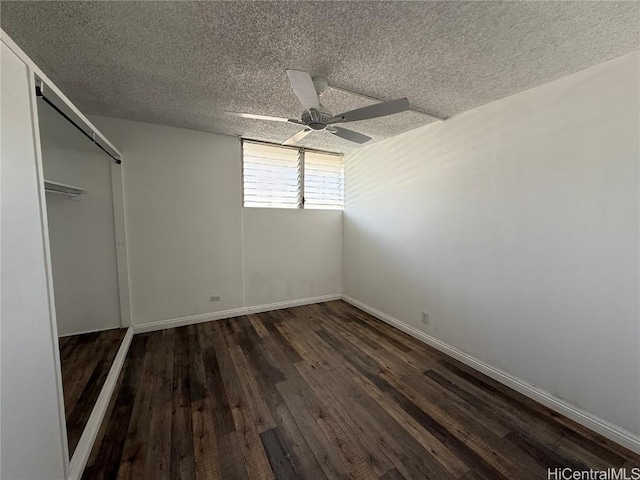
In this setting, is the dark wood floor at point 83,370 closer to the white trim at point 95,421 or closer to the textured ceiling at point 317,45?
the white trim at point 95,421

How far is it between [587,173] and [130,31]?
291 cm

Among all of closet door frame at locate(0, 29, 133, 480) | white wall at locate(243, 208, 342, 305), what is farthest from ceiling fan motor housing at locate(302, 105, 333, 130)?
white wall at locate(243, 208, 342, 305)

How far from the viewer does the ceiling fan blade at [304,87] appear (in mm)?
1398

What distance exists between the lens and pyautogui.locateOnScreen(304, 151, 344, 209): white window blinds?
12.7 feet

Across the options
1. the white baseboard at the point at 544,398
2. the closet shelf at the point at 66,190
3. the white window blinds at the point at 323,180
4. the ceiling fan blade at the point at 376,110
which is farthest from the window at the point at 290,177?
the white baseboard at the point at 544,398

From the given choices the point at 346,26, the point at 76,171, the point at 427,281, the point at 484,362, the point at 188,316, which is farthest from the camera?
the point at 188,316

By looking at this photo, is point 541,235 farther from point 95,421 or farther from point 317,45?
point 95,421

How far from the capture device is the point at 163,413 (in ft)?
5.72

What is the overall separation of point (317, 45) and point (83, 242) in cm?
299

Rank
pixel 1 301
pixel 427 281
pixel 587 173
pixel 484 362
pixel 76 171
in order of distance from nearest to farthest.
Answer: pixel 1 301 → pixel 587 173 → pixel 484 362 → pixel 76 171 → pixel 427 281

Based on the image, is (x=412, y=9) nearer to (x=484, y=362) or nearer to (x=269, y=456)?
(x=269, y=456)

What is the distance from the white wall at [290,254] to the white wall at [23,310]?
2.40 metres

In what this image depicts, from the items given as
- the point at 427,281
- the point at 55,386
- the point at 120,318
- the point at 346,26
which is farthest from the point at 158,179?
the point at 427,281

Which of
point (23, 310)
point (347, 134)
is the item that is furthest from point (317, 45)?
point (23, 310)
